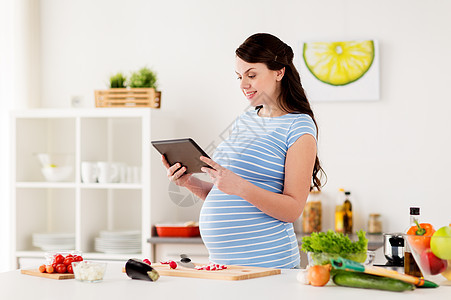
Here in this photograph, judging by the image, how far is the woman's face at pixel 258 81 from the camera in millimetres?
2170

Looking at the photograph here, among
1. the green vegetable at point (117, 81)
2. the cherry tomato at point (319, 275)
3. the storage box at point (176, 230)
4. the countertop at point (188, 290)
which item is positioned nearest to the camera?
the countertop at point (188, 290)

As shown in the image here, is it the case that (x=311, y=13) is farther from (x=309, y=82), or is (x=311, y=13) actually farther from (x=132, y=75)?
(x=132, y=75)

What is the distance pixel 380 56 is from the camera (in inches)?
150

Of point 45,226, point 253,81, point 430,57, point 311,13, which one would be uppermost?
point 311,13

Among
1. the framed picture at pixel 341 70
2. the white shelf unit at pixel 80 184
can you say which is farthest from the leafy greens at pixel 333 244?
the framed picture at pixel 341 70

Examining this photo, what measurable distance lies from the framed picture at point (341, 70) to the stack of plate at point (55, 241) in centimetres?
175

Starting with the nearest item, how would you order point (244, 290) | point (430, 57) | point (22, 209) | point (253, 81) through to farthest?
point (244, 290)
point (253, 81)
point (430, 57)
point (22, 209)

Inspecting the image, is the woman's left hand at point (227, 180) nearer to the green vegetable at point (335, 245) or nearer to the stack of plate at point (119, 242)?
the green vegetable at point (335, 245)

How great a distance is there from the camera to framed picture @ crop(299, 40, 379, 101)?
3.79 metres

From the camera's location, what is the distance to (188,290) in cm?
160

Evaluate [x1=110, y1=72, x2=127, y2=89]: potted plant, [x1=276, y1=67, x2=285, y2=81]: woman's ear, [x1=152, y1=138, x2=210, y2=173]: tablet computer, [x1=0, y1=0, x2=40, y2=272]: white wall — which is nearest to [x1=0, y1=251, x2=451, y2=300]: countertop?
[x1=152, y1=138, x2=210, y2=173]: tablet computer

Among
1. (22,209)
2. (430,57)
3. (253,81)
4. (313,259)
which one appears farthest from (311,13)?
(313,259)

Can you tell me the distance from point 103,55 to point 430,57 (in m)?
2.12

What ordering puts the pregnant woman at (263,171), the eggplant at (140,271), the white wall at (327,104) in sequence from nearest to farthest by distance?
the eggplant at (140,271)
the pregnant woman at (263,171)
the white wall at (327,104)
